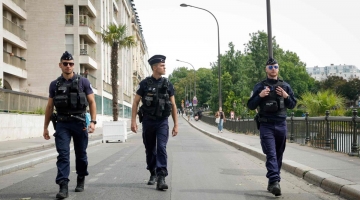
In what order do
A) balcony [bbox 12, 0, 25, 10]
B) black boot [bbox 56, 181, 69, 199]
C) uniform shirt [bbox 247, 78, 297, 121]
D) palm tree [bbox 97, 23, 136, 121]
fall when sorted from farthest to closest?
1. balcony [bbox 12, 0, 25, 10]
2. palm tree [bbox 97, 23, 136, 121]
3. uniform shirt [bbox 247, 78, 297, 121]
4. black boot [bbox 56, 181, 69, 199]

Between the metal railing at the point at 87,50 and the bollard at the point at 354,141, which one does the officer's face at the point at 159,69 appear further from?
the metal railing at the point at 87,50

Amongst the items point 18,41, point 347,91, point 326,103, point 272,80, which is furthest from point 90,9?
point 347,91

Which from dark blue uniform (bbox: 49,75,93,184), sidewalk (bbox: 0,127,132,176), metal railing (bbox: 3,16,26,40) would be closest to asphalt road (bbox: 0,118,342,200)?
sidewalk (bbox: 0,127,132,176)

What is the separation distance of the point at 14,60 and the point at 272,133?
36854 mm

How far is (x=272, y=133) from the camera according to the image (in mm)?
7086

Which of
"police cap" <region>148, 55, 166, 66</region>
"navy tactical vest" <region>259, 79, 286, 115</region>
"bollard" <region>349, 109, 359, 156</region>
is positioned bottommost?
"bollard" <region>349, 109, 359, 156</region>

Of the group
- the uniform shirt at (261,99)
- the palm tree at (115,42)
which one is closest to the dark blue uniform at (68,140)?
the uniform shirt at (261,99)

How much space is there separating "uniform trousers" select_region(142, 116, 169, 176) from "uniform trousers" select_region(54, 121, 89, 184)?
0.99 meters

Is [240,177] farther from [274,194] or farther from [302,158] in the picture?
[302,158]

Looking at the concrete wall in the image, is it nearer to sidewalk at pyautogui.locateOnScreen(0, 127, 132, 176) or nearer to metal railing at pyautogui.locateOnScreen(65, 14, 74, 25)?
sidewalk at pyautogui.locateOnScreen(0, 127, 132, 176)

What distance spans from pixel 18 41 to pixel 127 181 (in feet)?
115

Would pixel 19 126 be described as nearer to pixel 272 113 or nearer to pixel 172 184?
pixel 172 184

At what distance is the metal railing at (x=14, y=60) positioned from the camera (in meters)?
36.8

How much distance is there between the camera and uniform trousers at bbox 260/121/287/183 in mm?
6922
